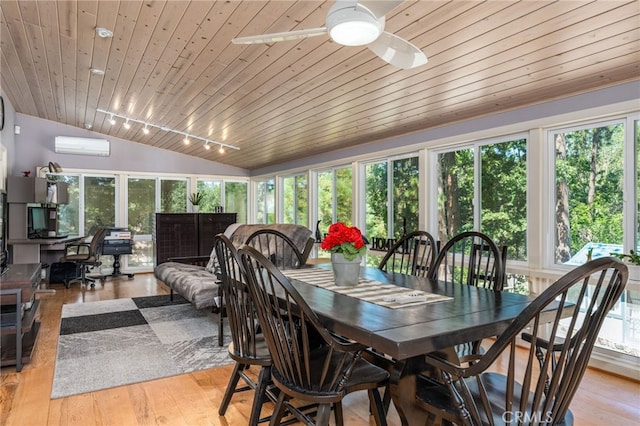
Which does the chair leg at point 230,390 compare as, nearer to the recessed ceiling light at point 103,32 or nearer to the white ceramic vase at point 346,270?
the white ceramic vase at point 346,270

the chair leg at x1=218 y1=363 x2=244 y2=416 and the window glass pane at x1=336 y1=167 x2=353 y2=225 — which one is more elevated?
the window glass pane at x1=336 y1=167 x2=353 y2=225

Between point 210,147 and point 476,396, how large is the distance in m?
6.19

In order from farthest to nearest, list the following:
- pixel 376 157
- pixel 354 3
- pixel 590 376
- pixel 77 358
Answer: pixel 376 157, pixel 77 358, pixel 590 376, pixel 354 3

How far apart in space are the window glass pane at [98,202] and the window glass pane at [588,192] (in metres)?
7.18

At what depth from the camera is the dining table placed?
1308mm

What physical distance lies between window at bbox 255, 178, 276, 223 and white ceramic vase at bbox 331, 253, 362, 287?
5628mm

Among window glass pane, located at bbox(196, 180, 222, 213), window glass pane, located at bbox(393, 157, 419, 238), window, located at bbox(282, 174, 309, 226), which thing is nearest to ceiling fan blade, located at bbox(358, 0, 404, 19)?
window glass pane, located at bbox(393, 157, 419, 238)

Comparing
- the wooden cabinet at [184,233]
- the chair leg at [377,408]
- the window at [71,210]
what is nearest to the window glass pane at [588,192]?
the chair leg at [377,408]

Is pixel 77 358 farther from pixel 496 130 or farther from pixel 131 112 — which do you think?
pixel 496 130

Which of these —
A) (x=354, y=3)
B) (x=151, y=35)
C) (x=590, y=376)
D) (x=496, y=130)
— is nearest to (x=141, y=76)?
(x=151, y=35)

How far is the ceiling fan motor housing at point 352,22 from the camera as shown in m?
1.63

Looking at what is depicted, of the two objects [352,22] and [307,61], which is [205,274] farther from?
[352,22]

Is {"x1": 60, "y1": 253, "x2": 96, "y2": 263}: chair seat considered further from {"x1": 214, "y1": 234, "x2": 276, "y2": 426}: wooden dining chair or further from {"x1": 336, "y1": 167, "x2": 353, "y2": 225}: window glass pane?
{"x1": 214, "y1": 234, "x2": 276, "y2": 426}: wooden dining chair

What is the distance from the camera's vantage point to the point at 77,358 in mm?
3068
